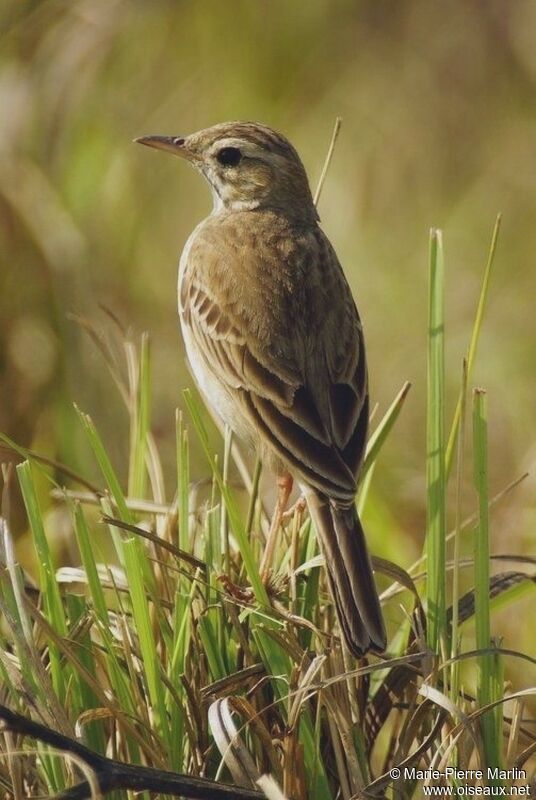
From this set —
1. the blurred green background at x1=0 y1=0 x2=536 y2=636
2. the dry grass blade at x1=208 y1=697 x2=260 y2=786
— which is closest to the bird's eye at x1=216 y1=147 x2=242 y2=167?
the blurred green background at x1=0 y1=0 x2=536 y2=636

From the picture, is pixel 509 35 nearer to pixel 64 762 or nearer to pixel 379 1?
pixel 379 1

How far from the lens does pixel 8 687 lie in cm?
284

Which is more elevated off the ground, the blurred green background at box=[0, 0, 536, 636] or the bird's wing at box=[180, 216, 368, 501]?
the blurred green background at box=[0, 0, 536, 636]

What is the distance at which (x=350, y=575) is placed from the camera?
300 cm

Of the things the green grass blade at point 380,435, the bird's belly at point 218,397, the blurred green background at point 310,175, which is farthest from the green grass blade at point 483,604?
the blurred green background at point 310,175

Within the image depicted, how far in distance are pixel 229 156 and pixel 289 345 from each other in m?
0.97

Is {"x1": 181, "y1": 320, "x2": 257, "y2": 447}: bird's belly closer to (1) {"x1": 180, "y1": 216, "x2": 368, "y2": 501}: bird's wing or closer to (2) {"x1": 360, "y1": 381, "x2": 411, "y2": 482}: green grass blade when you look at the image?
(1) {"x1": 180, "y1": 216, "x2": 368, "y2": 501}: bird's wing

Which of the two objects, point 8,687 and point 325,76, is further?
point 325,76

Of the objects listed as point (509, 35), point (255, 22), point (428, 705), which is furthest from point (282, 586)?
point (509, 35)

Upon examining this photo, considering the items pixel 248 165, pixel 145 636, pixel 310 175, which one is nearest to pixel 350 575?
pixel 145 636

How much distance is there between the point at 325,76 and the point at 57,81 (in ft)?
5.87

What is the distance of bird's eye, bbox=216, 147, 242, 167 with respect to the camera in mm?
4562

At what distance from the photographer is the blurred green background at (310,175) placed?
5121 mm

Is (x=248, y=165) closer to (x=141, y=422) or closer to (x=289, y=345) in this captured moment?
(x=289, y=345)
